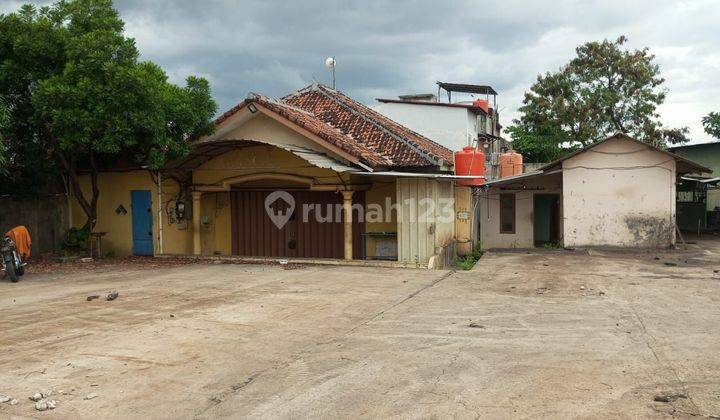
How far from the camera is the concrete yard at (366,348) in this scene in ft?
15.6

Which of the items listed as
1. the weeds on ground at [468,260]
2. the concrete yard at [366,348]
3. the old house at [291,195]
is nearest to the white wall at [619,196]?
the weeds on ground at [468,260]

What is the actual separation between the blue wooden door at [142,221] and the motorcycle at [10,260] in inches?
188

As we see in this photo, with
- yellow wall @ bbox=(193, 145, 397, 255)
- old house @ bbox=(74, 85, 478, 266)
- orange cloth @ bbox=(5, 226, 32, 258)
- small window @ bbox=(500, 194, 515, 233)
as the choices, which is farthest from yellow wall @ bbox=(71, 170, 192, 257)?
small window @ bbox=(500, 194, 515, 233)

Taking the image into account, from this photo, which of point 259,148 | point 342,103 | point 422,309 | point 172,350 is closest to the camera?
point 172,350

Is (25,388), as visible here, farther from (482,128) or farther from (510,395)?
(482,128)

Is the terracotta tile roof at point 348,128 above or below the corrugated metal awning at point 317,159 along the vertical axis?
above

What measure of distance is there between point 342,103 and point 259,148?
4.49 m

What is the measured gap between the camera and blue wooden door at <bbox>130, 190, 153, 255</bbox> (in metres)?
16.4

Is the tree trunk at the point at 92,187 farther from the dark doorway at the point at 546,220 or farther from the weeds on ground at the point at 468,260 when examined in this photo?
the dark doorway at the point at 546,220

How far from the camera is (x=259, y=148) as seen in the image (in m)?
15.5

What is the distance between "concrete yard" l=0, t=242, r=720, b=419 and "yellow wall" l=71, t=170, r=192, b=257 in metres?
5.08

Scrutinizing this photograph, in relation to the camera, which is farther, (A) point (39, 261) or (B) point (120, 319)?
(A) point (39, 261)

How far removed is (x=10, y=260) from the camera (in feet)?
37.4

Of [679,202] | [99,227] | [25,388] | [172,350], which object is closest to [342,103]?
[99,227]
